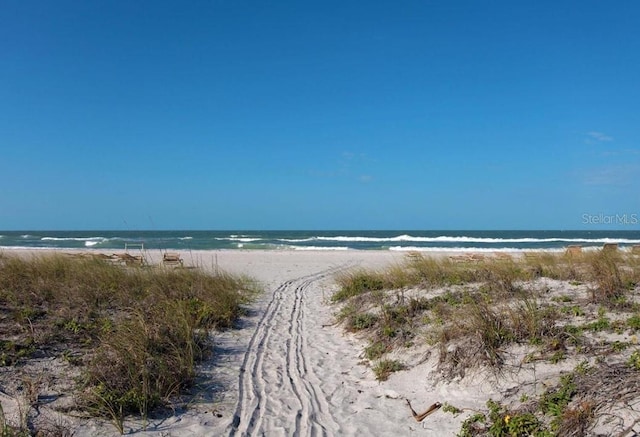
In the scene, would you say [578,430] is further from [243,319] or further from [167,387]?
[243,319]

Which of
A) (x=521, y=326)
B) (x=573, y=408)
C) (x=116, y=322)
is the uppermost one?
(x=521, y=326)

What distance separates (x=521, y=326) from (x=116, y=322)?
5.23m

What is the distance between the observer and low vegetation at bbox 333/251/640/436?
11.8 feet

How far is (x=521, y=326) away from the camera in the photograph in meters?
5.06

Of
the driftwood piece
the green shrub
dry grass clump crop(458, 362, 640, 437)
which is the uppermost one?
dry grass clump crop(458, 362, 640, 437)

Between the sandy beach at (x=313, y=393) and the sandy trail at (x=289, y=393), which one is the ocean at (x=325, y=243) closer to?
the sandy trail at (x=289, y=393)

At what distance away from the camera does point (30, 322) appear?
577 cm

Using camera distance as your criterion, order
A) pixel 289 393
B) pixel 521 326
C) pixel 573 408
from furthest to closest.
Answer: pixel 521 326, pixel 289 393, pixel 573 408

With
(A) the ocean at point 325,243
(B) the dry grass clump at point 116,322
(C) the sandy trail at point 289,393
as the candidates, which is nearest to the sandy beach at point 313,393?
(C) the sandy trail at point 289,393

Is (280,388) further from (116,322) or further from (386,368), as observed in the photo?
(116,322)

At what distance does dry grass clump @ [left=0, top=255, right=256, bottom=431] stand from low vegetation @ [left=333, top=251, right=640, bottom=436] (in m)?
2.37

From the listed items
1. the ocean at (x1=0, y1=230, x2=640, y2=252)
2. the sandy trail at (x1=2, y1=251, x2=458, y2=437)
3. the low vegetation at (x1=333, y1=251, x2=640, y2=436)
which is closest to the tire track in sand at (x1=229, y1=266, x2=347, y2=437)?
the sandy trail at (x1=2, y1=251, x2=458, y2=437)

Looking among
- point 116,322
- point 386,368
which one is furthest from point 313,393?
point 116,322

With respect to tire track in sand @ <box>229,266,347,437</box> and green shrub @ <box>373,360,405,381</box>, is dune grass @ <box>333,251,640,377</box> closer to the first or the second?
green shrub @ <box>373,360,405,381</box>
